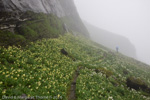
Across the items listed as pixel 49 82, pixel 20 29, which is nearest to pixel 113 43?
pixel 20 29

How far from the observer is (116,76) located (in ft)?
55.8

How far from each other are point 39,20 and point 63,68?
13509 millimetres

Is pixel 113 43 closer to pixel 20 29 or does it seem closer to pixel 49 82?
pixel 20 29

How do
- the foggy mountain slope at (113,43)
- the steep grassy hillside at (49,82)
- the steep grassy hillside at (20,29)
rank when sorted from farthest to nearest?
the foggy mountain slope at (113,43) < the steep grassy hillside at (20,29) < the steep grassy hillside at (49,82)

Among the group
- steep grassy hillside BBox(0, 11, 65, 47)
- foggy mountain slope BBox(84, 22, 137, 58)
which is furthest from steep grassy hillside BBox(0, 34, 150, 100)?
foggy mountain slope BBox(84, 22, 137, 58)

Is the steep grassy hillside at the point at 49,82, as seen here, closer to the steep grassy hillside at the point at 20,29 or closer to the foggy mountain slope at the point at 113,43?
the steep grassy hillside at the point at 20,29

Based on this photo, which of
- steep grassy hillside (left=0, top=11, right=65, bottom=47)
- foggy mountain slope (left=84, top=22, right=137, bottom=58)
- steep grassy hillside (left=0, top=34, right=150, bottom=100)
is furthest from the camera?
foggy mountain slope (left=84, top=22, right=137, bottom=58)

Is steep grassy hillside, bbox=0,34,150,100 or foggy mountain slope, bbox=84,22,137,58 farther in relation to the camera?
foggy mountain slope, bbox=84,22,137,58

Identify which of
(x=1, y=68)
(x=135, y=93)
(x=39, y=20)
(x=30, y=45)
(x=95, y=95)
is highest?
(x=39, y=20)

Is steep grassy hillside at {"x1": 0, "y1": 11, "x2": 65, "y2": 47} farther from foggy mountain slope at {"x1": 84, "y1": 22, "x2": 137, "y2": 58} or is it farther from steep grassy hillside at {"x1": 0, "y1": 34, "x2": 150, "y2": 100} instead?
foggy mountain slope at {"x1": 84, "y1": 22, "x2": 137, "y2": 58}

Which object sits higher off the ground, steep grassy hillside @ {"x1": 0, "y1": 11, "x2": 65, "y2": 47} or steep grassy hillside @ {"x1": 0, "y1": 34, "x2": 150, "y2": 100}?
steep grassy hillside @ {"x1": 0, "y1": 11, "x2": 65, "y2": 47}

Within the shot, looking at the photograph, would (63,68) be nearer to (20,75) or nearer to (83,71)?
(83,71)

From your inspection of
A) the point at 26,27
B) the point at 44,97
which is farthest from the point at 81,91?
the point at 26,27

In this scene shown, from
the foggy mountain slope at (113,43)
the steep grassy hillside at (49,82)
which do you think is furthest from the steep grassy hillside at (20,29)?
the foggy mountain slope at (113,43)
